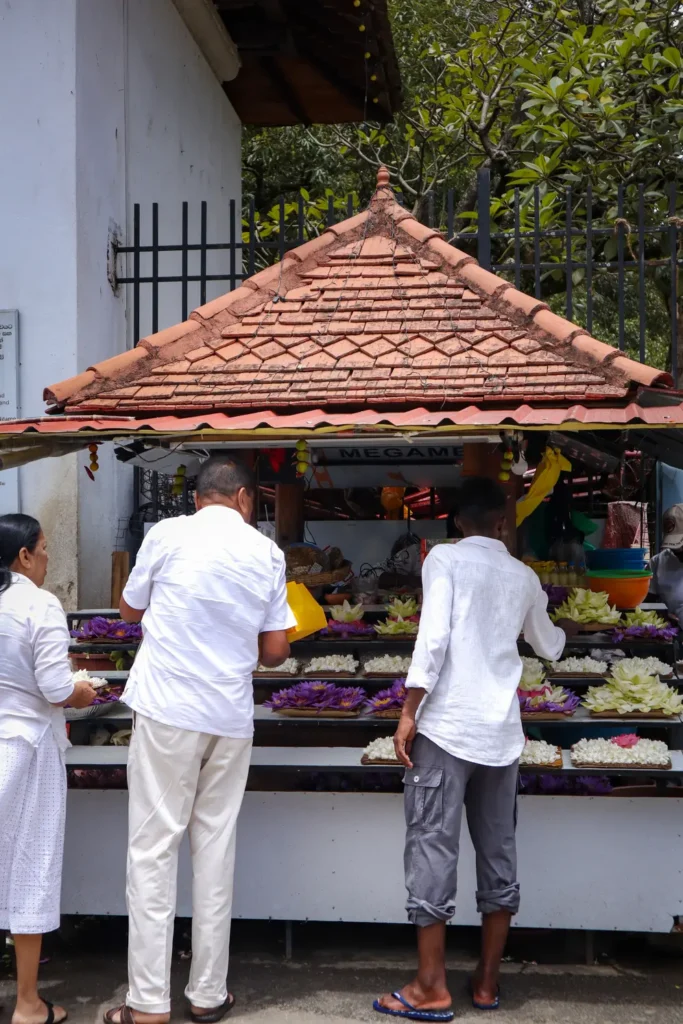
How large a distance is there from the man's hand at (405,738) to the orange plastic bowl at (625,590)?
244cm

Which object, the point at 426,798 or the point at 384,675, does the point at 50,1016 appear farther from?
the point at 384,675

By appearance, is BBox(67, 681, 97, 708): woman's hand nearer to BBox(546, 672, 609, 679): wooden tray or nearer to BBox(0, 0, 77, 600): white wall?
BBox(546, 672, 609, 679): wooden tray

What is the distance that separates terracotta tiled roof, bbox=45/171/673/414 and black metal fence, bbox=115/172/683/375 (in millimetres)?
565

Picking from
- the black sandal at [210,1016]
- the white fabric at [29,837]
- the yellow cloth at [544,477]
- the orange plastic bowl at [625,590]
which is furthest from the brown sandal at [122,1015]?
the orange plastic bowl at [625,590]

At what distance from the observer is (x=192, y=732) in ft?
12.0

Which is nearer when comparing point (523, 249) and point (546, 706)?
point (546, 706)

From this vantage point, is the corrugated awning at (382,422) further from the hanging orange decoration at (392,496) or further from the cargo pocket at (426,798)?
the hanging orange decoration at (392,496)

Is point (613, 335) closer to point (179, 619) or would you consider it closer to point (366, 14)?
point (366, 14)

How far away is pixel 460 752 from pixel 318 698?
1.16 meters

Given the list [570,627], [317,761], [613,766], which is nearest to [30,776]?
[317,761]

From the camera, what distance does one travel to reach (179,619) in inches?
147

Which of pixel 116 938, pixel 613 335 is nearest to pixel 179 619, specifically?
pixel 116 938

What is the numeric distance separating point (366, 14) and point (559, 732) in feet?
22.7

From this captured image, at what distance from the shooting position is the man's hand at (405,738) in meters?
3.84
